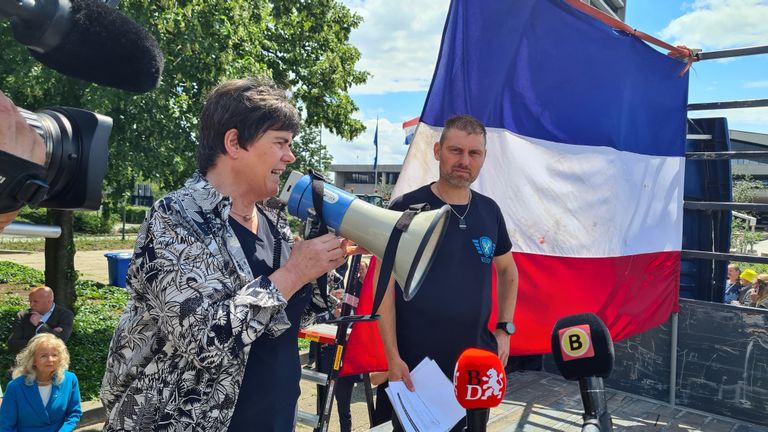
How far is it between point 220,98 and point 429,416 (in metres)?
1.56

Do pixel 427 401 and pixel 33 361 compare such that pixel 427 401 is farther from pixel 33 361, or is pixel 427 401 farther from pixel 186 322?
pixel 33 361

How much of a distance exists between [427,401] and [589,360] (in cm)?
106

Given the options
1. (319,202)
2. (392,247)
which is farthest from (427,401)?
(319,202)

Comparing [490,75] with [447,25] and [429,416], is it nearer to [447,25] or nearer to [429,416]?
[447,25]

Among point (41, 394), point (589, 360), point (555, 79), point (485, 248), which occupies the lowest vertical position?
point (41, 394)

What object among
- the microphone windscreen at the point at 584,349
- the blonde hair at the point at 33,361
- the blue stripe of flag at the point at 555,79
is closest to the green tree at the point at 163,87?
the blonde hair at the point at 33,361

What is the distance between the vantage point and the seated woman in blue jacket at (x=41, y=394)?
3.89 m

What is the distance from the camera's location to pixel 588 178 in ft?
13.7

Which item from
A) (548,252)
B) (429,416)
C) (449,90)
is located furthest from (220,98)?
(548,252)

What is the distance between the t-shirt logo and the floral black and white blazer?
1.33 meters

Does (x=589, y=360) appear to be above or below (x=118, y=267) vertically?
above

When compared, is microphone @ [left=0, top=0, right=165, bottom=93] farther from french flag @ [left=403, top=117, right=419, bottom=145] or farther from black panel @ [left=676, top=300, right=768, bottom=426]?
french flag @ [left=403, top=117, right=419, bottom=145]

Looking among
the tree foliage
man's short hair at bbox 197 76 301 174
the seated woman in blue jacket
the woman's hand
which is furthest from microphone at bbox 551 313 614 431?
the tree foliage

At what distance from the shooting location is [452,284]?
8.46 ft
